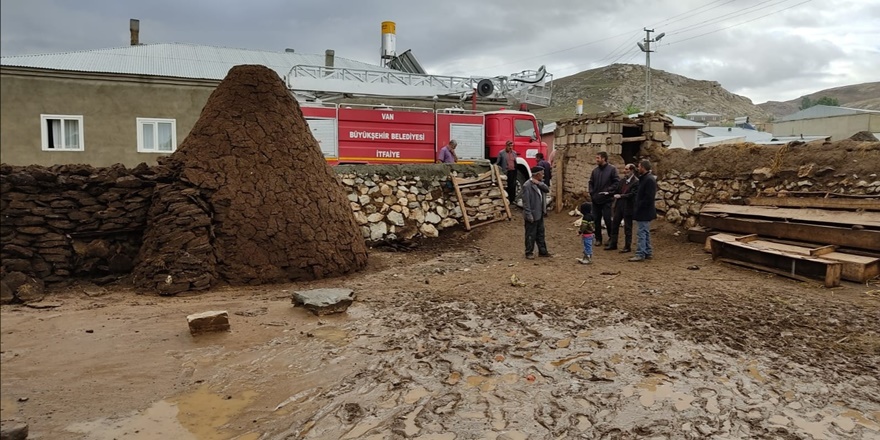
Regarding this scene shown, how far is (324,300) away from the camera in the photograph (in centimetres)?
621

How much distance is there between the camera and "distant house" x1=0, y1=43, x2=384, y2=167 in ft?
51.4

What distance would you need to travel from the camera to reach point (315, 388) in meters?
4.36

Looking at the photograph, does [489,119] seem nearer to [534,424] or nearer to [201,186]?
[201,186]

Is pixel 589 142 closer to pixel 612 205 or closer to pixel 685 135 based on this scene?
pixel 612 205

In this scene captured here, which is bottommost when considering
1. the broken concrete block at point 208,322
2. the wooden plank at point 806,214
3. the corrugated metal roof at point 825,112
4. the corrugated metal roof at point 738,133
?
the broken concrete block at point 208,322

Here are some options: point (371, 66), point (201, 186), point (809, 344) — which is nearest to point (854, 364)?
point (809, 344)

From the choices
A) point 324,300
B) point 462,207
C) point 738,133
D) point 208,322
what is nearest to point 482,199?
point 462,207

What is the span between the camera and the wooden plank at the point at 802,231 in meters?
7.39

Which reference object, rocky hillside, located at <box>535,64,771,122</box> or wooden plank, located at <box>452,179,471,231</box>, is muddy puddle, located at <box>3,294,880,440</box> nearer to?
wooden plank, located at <box>452,179,471,231</box>

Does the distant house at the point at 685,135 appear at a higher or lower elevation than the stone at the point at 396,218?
higher

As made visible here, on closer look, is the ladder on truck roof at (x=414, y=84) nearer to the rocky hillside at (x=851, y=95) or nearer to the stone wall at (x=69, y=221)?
the stone wall at (x=69, y=221)

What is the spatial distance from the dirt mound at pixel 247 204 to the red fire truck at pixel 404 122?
5.15 metres

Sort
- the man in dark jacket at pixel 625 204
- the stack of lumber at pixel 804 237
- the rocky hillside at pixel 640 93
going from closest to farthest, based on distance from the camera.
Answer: the stack of lumber at pixel 804 237, the man in dark jacket at pixel 625 204, the rocky hillside at pixel 640 93

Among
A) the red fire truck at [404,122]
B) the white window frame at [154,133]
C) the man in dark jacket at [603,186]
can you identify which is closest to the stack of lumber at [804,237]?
the man in dark jacket at [603,186]
